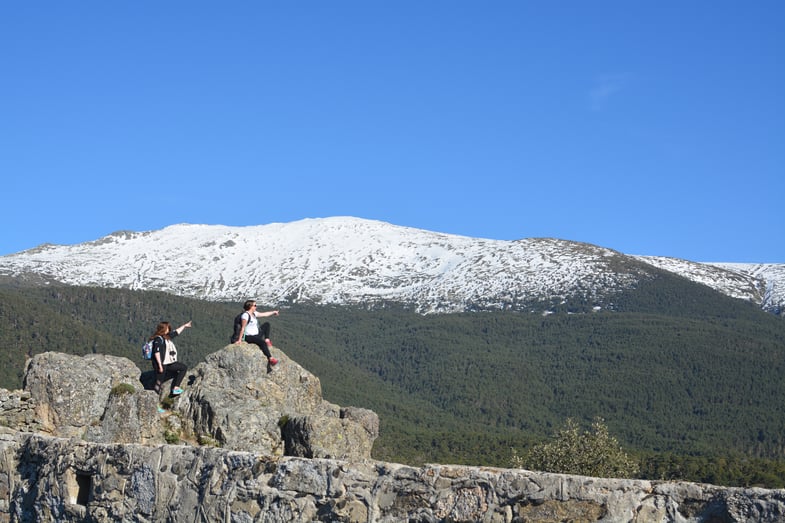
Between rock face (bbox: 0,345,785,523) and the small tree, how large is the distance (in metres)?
29.8

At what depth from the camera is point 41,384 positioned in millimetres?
18500

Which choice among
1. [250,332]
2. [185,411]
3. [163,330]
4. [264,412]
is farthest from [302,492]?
[250,332]

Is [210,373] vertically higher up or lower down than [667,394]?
lower down

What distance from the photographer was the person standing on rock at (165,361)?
1873cm

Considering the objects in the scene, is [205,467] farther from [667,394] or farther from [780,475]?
[667,394]

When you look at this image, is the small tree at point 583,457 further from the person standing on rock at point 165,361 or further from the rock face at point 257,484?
the rock face at point 257,484

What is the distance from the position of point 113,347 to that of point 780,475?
92346mm

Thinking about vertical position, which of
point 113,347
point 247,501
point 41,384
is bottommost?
point 247,501

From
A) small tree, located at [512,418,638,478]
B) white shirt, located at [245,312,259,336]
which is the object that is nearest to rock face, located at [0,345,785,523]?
white shirt, located at [245,312,259,336]

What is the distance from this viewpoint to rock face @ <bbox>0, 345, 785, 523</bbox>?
31.4 ft

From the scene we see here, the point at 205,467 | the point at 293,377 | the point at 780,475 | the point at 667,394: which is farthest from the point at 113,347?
the point at 205,467

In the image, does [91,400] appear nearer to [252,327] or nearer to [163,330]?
[163,330]

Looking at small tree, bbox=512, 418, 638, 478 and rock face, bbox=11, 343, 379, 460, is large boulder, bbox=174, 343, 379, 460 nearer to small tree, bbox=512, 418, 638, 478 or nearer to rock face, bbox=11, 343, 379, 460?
rock face, bbox=11, 343, 379, 460

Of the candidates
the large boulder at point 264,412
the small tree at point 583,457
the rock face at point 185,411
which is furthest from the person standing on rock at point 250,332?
the small tree at point 583,457
